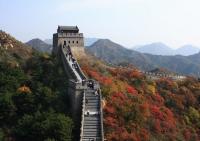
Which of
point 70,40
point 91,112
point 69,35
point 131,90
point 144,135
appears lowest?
point 144,135

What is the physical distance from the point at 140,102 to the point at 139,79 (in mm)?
7831

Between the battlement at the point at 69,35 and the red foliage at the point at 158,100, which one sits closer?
the red foliage at the point at 158,100

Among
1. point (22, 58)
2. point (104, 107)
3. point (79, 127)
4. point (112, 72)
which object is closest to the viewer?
point (79, 127)

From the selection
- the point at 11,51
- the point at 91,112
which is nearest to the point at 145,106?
the point at 91,112

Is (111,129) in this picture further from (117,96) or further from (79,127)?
(117,96)

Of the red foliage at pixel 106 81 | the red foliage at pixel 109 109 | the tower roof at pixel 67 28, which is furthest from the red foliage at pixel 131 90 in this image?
the tower roof at pixel 67 28

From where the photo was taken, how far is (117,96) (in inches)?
1534

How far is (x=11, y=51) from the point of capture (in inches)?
2186

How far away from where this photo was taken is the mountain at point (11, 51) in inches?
2008

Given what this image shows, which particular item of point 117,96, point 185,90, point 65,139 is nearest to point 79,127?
point 65,139

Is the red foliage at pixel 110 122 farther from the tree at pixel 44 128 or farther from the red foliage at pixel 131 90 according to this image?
the red foliage at pixel 131 90

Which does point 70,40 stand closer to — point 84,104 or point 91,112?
point 84,104

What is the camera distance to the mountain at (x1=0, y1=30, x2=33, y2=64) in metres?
51.0

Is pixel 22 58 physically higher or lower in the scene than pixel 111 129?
higher
